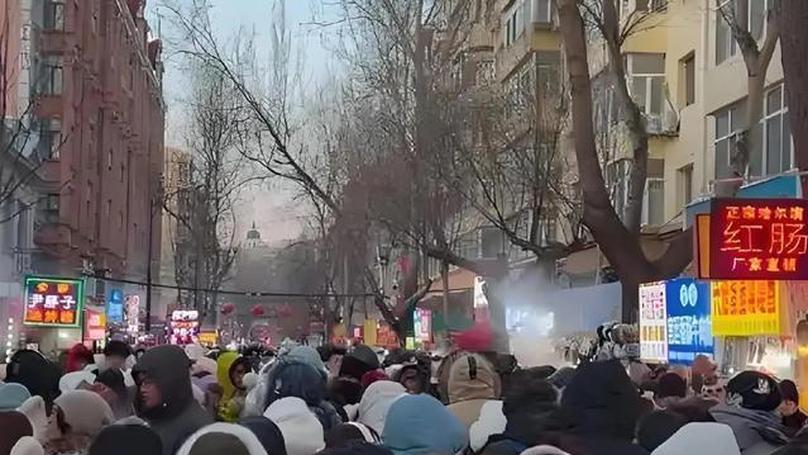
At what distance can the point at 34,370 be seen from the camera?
941 centimetres

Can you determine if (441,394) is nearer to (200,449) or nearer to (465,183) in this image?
(200,449)

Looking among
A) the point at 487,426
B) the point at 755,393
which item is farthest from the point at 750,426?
the point at 487,426

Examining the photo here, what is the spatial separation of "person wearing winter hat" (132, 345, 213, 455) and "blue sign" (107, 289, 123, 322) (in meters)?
44.1

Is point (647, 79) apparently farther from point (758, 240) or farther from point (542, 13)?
point (758, 240)

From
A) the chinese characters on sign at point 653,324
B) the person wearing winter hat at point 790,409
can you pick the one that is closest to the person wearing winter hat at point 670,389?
the person wearing winter hat at point 790,409

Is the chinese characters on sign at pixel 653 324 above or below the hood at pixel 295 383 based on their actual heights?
above

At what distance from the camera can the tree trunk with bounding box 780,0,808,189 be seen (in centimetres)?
1371

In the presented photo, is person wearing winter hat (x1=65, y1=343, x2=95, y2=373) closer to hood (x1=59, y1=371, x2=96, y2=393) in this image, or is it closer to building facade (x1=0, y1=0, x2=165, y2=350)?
hood (x1=59, y1=371, x2=96, y2=393)

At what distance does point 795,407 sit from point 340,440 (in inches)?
193

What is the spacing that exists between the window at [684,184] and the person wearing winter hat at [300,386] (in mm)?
23706

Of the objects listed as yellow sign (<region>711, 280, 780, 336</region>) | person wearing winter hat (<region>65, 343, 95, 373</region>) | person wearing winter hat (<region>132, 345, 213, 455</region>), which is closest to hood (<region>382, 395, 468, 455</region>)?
person wearing winter hat (<region>132, 345, 213, 455</region>)

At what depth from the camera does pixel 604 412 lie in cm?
544

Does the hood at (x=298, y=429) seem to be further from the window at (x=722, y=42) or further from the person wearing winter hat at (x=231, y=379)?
the window at (x=722, y=42)

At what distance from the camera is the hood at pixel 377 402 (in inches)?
317
